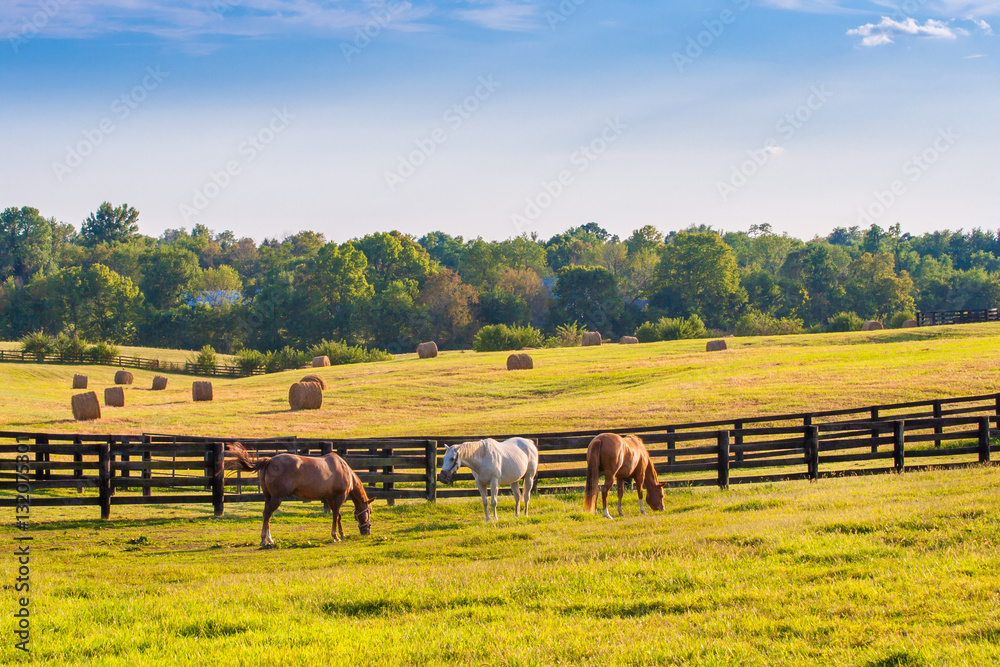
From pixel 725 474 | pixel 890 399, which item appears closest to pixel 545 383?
pixel 890 399

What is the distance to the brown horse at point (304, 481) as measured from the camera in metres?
11.8

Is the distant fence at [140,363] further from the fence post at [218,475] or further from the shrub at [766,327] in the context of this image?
the fence post at [218,475]

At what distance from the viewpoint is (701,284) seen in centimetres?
10200

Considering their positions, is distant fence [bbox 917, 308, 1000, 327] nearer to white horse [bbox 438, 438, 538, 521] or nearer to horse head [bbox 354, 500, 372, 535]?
Result: white horse [bbox 438, 438, 538, 521]

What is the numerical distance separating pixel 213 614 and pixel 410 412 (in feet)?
92.2

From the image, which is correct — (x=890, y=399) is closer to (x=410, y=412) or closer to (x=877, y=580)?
(x=410, y=412)

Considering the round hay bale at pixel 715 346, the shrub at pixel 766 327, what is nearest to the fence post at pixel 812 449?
the round hay bale at pixel 715 346

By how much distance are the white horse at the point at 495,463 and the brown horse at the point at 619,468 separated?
1.00 m

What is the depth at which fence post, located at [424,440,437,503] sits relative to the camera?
15.3 meters

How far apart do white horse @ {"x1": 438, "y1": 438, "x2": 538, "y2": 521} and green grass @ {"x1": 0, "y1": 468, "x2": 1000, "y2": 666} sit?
856mm

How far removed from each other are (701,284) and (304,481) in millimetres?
94006

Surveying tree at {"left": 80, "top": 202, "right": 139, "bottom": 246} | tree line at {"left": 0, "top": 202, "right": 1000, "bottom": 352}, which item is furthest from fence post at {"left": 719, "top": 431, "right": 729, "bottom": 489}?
tree at {"left": 80, "top": 202, "right": 139, "bottom": 246}

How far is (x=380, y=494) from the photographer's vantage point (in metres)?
15.1

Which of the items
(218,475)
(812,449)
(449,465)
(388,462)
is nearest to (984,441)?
(812,449)
